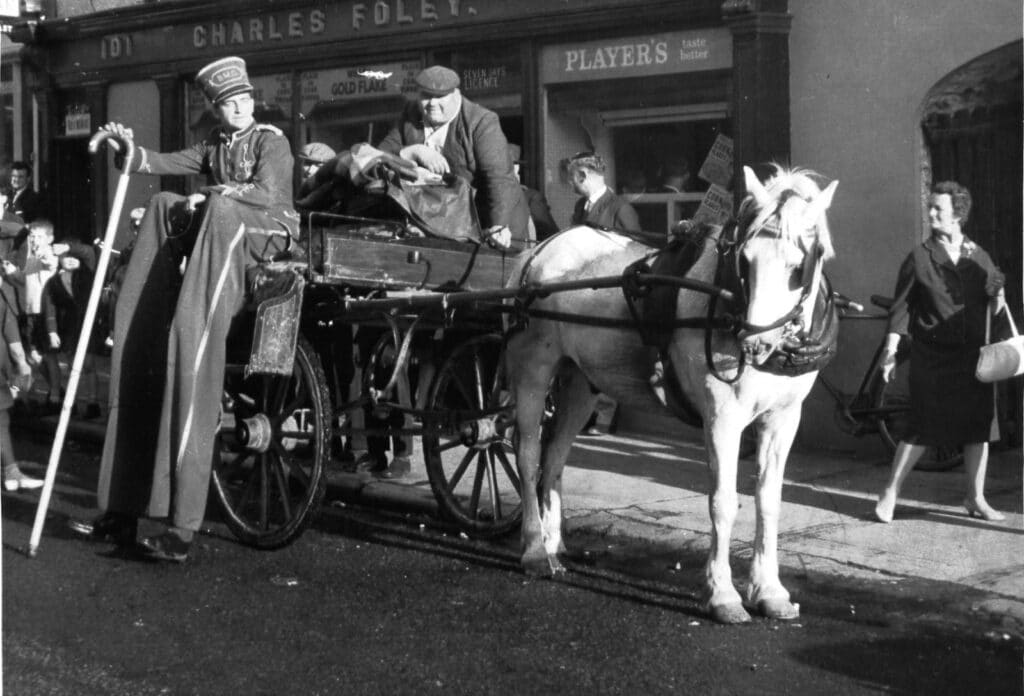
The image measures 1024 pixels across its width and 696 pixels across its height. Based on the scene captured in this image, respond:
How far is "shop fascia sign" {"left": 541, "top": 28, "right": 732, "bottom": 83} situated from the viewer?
1191 cm

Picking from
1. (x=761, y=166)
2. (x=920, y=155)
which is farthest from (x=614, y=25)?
(x=920, y=155)

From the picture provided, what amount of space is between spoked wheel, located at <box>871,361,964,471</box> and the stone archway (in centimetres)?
72

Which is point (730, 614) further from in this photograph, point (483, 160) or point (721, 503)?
point (483, 160)

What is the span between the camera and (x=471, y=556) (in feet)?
27.0

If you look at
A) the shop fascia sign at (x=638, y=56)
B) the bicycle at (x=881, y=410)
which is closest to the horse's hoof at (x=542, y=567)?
the bicycle at (x=881, y=410)

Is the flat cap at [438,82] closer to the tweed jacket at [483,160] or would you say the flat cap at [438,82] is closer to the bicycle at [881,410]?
the tweed jacket at [483,160]

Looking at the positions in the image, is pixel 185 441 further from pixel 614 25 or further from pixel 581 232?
pixel 614 25

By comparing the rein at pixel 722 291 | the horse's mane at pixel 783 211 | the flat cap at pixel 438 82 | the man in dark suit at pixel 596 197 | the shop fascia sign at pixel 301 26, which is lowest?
the rein at pixel 722 291

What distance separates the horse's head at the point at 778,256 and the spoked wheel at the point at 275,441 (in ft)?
8.71

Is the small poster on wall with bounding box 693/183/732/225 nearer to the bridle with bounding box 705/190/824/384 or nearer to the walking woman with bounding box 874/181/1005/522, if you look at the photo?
the walking woman with bounding box 874/181/1005/522

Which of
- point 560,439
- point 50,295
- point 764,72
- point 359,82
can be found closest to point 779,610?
point 560,439

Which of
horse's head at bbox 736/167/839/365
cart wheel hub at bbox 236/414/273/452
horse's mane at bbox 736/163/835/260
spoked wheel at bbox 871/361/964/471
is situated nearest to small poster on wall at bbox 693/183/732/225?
spoked wheel at bbox 871/361/964/471

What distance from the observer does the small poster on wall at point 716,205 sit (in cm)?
1197

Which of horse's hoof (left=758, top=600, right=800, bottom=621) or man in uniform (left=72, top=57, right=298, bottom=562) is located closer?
horse's hoof (left=758, top=600, right=800, bottom=621)
